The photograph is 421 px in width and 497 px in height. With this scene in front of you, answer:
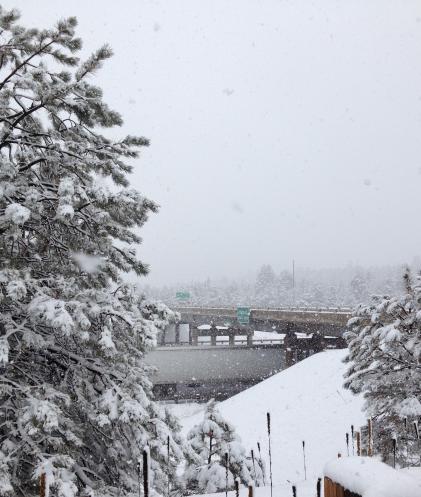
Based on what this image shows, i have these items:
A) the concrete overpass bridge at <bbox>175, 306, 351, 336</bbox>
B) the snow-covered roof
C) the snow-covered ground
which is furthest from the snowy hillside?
the snow-covered roof

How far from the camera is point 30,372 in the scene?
582 cm

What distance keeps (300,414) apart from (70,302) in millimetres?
20109

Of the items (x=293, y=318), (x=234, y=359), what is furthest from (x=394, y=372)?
(x=234, y=359)

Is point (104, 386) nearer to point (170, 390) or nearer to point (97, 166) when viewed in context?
point (97, 166)

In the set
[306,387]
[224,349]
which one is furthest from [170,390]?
[306,387]

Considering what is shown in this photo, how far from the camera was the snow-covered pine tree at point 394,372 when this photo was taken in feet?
32.5

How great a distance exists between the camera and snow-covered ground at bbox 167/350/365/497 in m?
17.0

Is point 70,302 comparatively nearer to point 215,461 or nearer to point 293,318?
point 215,461

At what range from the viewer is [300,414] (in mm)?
22594

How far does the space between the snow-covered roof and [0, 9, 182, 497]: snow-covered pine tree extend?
8.33ft

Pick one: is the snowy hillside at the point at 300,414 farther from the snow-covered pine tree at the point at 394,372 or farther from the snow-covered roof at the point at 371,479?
the snow-covered roof at the point at 371,479

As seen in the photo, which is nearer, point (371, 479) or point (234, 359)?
point (371, 479)

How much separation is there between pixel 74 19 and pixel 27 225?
2637 mm

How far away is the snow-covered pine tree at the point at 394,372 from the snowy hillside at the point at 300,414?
408 cm
